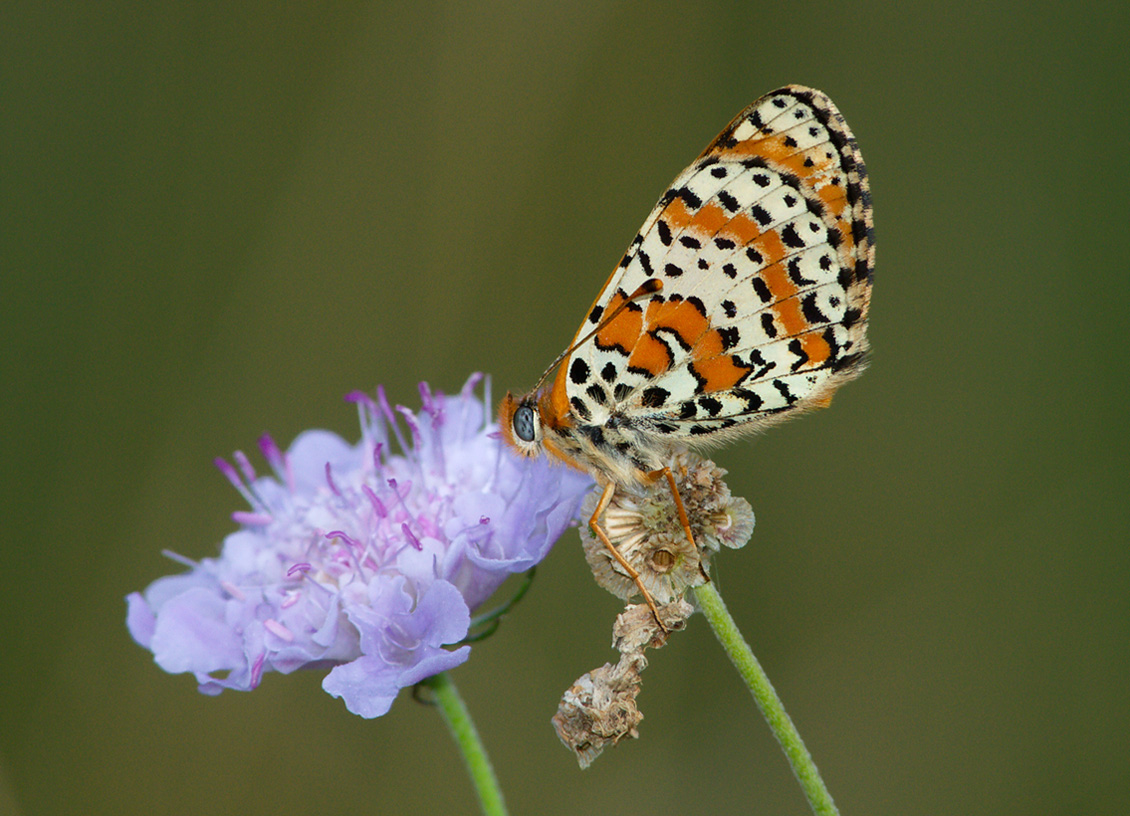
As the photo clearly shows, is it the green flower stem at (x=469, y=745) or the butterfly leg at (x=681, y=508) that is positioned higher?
the butterfly leg at (x=681, y=508)

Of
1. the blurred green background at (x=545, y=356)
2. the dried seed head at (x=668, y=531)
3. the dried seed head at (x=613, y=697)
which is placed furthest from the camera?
the blurred green background at (x=545, y=356)

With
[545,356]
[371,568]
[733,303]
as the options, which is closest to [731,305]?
[733,303]

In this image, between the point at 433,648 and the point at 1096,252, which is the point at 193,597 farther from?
the point at 1096,252

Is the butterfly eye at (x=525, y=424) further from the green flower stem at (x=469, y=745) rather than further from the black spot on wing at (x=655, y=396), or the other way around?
the green flower stem at (x=469, y=745)

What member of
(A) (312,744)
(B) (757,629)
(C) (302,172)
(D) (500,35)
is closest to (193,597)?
(A) (312,744)

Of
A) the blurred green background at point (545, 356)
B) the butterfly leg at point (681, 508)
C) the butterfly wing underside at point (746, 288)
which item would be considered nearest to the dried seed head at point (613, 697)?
the butterfly leg at point (681, 508)

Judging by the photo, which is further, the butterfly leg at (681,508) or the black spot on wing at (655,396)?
the black spot on wing at (655,396)
